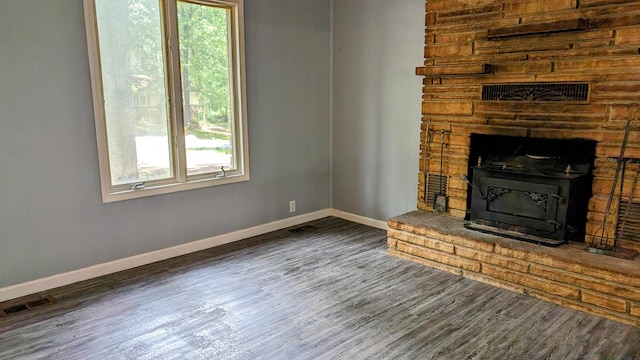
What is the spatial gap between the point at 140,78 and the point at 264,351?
231cm

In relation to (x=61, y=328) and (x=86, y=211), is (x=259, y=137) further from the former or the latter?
(x=61, y=328)

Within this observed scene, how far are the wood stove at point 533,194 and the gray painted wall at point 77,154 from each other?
203 centimetres

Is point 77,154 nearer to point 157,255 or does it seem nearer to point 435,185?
point 157,255

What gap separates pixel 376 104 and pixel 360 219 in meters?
1.27

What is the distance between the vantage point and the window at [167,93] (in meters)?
3.22

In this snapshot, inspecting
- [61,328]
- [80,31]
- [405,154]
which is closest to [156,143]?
[80,31]

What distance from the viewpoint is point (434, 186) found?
13.0ft

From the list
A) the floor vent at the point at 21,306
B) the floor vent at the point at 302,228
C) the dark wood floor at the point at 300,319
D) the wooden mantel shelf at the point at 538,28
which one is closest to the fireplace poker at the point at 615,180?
the dark wood floor at the point at 300,319

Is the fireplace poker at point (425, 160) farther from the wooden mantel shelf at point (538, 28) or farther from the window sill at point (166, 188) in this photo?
the window sill at point (166, 188)

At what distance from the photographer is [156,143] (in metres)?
3.55

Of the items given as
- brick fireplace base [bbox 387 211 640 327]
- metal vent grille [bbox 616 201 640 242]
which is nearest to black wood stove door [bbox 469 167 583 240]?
brick fireplace base [bbox 387 211 640 327]

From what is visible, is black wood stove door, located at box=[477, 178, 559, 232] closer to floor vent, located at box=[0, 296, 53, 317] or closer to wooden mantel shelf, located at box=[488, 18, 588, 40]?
wooden mantel shelf, located at box=[488, 18, 588, 40]

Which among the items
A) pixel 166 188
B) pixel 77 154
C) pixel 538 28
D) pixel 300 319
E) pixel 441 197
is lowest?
pixel 300 319

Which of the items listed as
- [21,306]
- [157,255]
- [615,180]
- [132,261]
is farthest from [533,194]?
[21,306]
